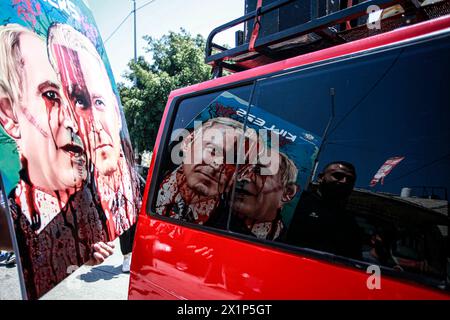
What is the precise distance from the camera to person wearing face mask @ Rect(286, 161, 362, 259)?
1109 millimetres

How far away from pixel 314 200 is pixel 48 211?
1229mm

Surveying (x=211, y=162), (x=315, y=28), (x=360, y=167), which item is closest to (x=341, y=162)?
(x=360, y=167)

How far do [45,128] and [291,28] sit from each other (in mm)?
1408

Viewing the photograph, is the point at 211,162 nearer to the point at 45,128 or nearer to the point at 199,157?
the point at 199,157

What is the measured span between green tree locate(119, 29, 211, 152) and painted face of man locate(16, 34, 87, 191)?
9.42 m

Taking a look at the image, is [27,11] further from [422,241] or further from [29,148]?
[422,241]

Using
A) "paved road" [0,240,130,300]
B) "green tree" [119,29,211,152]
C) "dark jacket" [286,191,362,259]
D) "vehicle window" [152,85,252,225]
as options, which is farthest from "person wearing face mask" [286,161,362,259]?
"green tree" [119,29,211,152]

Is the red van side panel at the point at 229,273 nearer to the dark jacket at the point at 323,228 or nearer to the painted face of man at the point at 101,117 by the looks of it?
the dark jacket at the point at 323,228

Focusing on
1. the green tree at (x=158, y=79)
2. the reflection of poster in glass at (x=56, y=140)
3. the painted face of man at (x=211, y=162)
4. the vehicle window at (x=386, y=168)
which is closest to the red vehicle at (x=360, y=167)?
the vehicle window at (x=386, y=168)

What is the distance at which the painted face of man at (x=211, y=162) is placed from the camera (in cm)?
156

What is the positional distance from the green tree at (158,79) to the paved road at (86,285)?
7249mm

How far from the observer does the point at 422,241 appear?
0.96 meters
